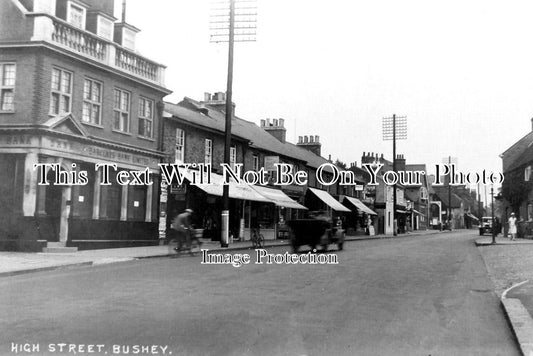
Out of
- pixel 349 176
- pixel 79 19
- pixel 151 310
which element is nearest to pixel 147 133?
pixel 79 19

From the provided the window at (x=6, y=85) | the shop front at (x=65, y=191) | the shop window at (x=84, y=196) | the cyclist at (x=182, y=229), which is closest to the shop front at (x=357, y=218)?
the shop front at (x=65, y=191)

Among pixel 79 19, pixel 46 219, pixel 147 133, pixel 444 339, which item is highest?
pixel 79 19

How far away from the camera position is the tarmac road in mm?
5910

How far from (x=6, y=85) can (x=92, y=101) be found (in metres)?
3.05

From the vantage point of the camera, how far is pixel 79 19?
21156 millimetres

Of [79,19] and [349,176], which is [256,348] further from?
[349,176]

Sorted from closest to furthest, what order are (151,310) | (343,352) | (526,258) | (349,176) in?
(343,352)
(151,310)
(526,258)
(349,176)

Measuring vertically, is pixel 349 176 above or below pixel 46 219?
above

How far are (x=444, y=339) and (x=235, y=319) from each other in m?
2.57

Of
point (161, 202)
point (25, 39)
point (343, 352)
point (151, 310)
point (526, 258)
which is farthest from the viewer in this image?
point (161, 202)

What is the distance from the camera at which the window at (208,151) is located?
1098 inches

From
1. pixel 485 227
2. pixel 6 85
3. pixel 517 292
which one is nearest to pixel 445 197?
pixel 485 227

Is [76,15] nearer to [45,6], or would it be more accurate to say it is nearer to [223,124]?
[45,6]

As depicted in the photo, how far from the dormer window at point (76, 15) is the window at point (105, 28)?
32.2 inches
